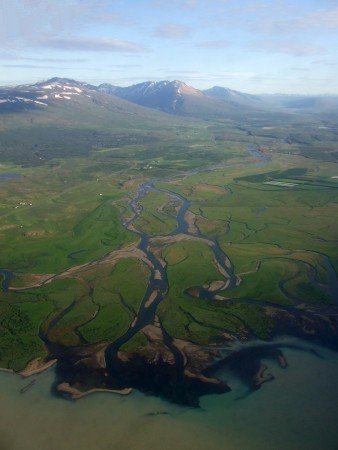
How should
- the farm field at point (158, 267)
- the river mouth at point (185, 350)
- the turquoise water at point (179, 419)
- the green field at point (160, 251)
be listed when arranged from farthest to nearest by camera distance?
the green field at point (160, 251), the farm field at point (158, 267), the river mouth at point (185, 350), the turquoise water at point (179, 419)

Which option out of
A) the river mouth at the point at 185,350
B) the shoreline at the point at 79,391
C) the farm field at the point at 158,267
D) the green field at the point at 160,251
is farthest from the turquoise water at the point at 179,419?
the green field at the point at 160,251

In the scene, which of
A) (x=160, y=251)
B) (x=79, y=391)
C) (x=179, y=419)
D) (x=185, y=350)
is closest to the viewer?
(x=179, y=419)

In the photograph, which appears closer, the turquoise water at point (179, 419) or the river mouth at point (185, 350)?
the turquoise water at point (179, 419)

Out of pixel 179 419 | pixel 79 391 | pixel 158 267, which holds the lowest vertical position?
pixel 79 391

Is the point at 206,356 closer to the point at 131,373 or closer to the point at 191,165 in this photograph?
the point at 131,373

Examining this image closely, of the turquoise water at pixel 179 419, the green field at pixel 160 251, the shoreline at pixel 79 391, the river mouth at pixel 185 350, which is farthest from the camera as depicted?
the green field at pixel 160 251

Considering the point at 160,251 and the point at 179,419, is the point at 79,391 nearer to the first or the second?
the point at 179,419

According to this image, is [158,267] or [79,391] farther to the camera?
[158,267]

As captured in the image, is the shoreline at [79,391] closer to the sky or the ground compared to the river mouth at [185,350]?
closer to the ground

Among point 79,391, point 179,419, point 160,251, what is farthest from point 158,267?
point 179,419

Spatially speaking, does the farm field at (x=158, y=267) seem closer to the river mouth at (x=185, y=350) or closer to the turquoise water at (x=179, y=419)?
the river mouth at (x=185, y=350)
